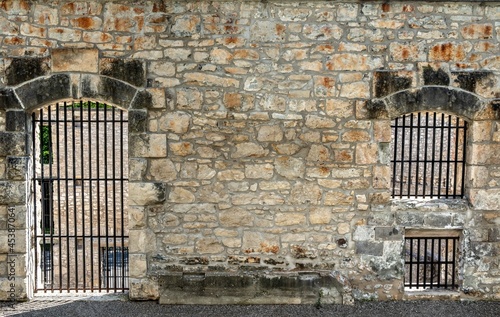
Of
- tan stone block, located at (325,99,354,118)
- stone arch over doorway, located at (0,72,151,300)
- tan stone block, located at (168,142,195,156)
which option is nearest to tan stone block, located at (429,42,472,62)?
tan stone block, located at (325,99,354,118)

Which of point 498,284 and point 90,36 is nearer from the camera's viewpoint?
point 90,36

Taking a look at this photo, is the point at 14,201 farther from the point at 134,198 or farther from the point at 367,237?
the point at 367,237

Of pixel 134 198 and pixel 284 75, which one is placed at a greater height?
pixel 284 75

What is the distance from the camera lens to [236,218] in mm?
6461

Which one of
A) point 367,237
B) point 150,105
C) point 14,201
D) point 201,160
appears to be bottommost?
point 367,237

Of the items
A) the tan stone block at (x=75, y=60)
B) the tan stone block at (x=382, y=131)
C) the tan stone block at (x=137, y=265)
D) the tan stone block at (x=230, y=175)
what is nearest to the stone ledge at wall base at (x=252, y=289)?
A: the tan stone block at (x=137, y=265)

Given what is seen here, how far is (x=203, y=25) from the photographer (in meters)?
6.22

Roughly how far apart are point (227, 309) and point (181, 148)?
2080mm

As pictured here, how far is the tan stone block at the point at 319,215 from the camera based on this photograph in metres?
6.47

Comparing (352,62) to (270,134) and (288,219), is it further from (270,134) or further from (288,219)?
(288,219)

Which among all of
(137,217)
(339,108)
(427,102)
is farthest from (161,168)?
(427,102)

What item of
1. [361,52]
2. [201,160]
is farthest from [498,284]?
[201,160]

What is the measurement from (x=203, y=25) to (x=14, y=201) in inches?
126

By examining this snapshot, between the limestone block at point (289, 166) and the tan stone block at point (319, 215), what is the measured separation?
511mm
